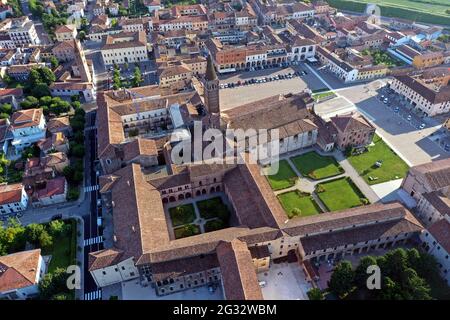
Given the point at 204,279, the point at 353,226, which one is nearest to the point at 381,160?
the point at 353,226

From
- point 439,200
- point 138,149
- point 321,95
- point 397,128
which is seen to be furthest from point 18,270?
point 397,128

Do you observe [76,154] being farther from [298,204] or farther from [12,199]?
[298,204]

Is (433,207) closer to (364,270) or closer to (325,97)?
(364,270)

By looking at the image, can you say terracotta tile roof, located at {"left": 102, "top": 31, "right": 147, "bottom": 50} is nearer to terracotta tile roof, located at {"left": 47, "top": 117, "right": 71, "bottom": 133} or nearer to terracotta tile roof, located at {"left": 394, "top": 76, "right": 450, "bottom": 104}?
terracotta tile roof, located at {"left": 47, "top": 117, "right": 71, "bottom": 133}

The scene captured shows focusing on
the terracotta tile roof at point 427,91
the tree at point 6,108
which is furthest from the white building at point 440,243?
Result: the tree at point 6,108

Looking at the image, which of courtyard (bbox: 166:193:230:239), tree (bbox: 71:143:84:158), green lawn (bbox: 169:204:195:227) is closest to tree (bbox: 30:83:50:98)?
tree (bbox: 71:143:84:158)

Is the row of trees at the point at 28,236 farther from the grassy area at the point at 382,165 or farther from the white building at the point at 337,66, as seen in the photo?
the white building at the point at 337,66

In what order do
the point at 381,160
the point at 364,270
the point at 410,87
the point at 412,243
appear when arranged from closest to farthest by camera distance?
the point at 364,270
the point at 412,243
the point at 381,160
the point at 410,87
